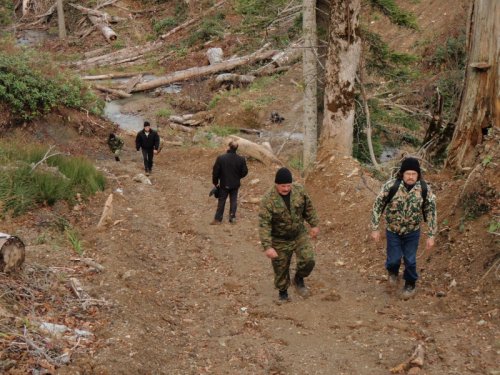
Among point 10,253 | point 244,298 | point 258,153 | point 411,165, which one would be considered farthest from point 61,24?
point 411,165

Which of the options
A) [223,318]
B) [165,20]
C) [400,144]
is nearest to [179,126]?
[400,144]

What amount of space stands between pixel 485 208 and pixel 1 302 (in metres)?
5.76

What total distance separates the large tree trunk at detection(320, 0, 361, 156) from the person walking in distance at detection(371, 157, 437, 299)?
17.7 ft

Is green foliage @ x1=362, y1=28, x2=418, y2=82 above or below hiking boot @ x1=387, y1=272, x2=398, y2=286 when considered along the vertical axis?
above

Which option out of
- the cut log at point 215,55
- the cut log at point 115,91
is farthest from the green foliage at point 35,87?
the cut log at point 215,55

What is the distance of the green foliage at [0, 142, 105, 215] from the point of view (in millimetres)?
9320

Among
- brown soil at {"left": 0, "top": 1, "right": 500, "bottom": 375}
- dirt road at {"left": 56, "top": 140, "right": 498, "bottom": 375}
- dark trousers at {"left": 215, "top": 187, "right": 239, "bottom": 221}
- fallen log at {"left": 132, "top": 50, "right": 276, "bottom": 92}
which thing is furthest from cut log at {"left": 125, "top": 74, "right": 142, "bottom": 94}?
dark trousers at {"left": 215, "top": 187, "right": 239, "bottom": 221}

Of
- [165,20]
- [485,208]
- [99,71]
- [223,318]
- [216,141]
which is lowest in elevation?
[223,318]

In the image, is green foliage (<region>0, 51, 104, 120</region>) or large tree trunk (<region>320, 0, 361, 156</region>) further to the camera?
green foliage (<region>0, 51, 104, 120</region>)

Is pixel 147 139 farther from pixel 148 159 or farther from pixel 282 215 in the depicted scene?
pixel 282 215

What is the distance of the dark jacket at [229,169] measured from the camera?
385 inches

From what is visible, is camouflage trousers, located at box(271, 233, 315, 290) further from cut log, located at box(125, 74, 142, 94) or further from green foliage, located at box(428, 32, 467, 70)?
cut log, located at box(125, 74, 142, 94)

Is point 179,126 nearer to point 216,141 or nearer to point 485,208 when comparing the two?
point 216,141

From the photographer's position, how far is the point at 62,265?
23.1 feet
